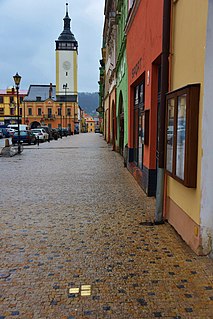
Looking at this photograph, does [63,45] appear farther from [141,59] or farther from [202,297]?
[202,297]

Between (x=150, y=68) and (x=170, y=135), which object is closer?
(x=170, y=135)

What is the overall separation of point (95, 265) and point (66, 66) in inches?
3491

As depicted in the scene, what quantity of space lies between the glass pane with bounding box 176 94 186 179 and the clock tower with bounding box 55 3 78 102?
8520cm

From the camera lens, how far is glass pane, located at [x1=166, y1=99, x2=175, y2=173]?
18.2 ft

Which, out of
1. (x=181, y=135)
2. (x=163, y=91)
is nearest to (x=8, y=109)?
(x=163, y=91)

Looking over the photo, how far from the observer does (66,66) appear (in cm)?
8912

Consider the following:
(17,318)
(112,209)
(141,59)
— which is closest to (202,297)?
(17,318)

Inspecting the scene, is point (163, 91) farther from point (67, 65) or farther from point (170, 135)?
point (67, 65)

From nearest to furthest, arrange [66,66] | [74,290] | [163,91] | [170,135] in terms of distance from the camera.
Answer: [74,290]
[170,135]
[163,91]
[66,66]

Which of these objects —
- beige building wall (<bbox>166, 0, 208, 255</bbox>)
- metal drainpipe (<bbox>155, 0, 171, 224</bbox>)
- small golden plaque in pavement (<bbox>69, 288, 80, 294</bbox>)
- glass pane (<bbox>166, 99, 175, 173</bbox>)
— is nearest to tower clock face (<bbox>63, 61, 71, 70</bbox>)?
metal drainpipe (<bbox>155, 0, 171, 224</bbox>)

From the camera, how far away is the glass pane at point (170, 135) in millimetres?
5557

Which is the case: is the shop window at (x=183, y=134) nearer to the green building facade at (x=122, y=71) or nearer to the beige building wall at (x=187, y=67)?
the beige building wall at (x=187, y=67)

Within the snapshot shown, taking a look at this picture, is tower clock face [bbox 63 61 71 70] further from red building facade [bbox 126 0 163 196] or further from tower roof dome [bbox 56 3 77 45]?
red building facade [bbox 126 0 163 196]

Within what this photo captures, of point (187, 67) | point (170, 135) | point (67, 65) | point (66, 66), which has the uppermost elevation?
point (67, 65)
